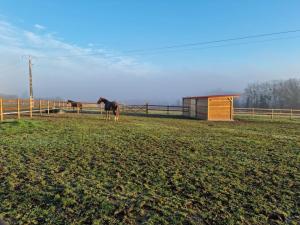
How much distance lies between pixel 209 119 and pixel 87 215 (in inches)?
678

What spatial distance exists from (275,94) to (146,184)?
8567 cm

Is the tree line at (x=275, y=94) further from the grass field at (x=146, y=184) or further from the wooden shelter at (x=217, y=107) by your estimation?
the grass field at (x=146, y=184)

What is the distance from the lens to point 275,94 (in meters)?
78.6

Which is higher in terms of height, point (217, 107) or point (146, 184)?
point (217, 107)

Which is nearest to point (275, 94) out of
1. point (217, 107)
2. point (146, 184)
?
point (217, 107)

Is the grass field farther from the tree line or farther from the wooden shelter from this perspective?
the tree line

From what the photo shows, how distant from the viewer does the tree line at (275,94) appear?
222 ft

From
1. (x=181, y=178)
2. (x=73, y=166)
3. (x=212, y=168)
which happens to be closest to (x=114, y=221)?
Result: (x=181, y=178)

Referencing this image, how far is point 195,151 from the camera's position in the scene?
6.74 meters

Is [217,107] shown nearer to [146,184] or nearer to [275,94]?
[146,184]

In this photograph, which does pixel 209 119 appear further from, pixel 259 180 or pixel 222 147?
pixel 259 180

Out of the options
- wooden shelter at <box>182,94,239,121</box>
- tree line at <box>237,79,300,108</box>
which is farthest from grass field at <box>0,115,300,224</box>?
tree line at <box>237,79,300,108</box>

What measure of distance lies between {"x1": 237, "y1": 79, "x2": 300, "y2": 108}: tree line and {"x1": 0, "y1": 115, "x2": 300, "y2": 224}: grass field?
69.1 metres

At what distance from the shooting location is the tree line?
6757 centimetres
